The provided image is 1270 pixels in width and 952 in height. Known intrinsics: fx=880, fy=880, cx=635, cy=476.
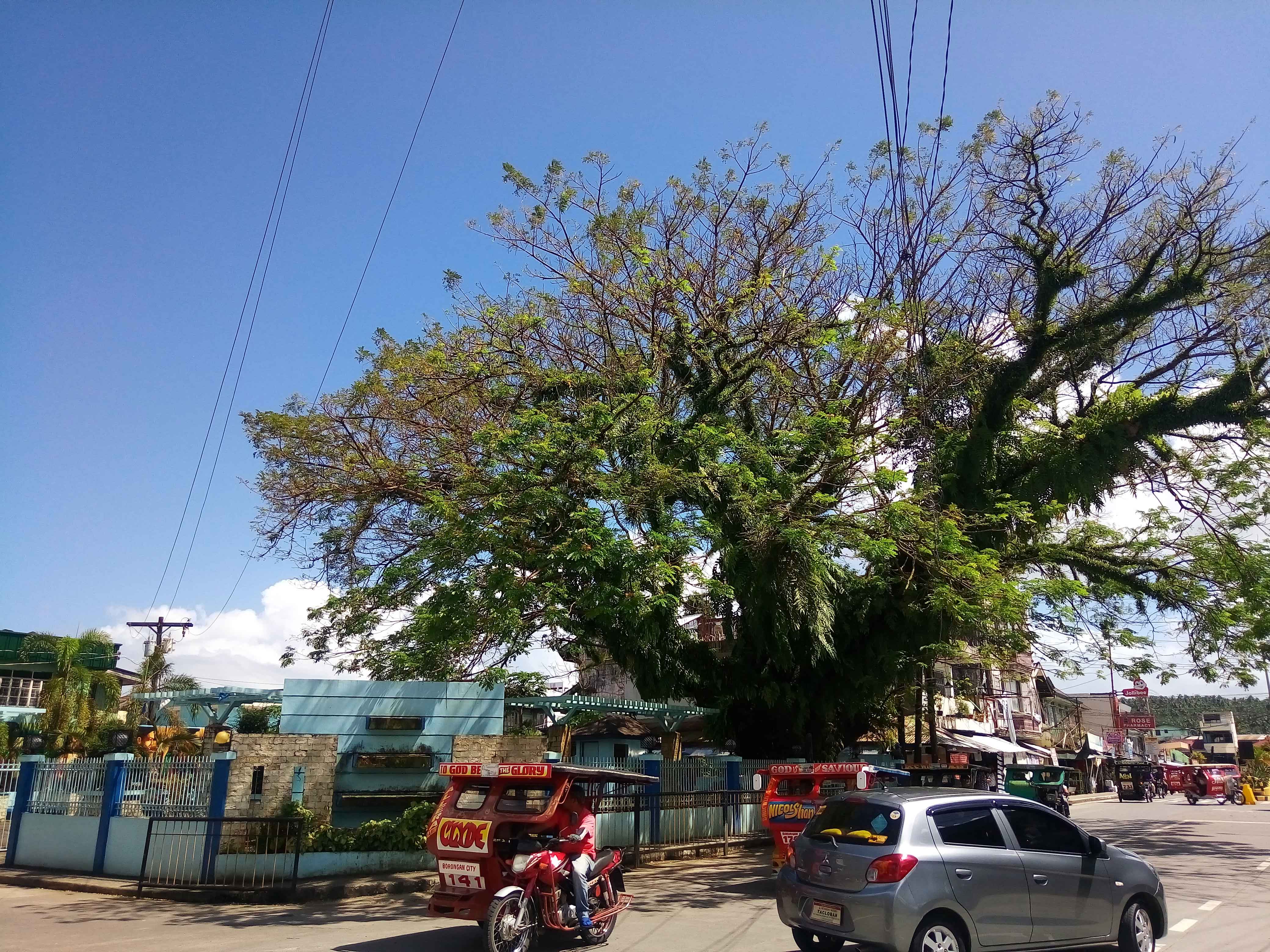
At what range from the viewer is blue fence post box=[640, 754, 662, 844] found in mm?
15930

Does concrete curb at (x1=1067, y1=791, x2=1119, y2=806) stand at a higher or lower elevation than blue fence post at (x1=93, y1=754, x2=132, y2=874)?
lower

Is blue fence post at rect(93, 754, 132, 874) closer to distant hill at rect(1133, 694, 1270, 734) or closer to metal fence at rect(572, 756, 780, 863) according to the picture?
metal fence at rect(572, 756, 780, 863)

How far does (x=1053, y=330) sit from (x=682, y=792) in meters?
11.5

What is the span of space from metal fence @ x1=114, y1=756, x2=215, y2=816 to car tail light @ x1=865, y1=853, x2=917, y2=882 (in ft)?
31.0

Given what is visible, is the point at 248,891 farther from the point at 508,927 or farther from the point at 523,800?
the point at 508,927

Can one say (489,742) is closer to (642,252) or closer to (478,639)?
(478,639)

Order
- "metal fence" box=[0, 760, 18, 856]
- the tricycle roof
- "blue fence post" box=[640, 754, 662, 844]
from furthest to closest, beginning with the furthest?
"metal fence" box=[0, 760, 18, 856] → "blue fence post" box=[640, 754, 662, 844] → the tricycle roof

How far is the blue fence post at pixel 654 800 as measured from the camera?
15.9m

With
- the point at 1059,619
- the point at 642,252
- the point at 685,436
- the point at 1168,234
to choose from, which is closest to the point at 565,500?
the point at 685,436

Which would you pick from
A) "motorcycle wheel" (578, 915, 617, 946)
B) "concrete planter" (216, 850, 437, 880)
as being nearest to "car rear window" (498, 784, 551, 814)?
"motorcycle wheel" (578, 915, 617, 946)

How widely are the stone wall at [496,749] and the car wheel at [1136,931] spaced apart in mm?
8027

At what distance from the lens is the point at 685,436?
15320 mm

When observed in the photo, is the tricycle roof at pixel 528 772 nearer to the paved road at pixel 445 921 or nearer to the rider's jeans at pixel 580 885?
the rider's jeans at pixel 580 885

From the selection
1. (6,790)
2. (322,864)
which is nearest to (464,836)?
(322,864)
